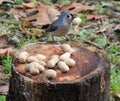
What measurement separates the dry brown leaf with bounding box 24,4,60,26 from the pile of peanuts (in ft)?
5.92

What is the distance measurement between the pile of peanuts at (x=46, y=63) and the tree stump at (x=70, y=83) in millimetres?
34

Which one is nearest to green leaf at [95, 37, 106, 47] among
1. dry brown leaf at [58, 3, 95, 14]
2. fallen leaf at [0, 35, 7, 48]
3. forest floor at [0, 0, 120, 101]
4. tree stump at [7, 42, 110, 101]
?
forest floor at [0, 0, 120, 101]

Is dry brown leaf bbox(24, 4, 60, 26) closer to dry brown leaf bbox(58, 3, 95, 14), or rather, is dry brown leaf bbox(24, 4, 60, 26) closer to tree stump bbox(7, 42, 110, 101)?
dry brown leaf bbox(58, 3, 95, 14)

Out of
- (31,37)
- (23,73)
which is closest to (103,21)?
(31,37)

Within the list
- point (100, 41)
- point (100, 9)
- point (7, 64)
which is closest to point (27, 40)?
point (7, 64)

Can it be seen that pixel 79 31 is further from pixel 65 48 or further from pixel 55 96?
pixel 55 96

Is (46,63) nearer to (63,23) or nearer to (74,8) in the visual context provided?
(63,23)

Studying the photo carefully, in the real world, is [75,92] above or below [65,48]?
below

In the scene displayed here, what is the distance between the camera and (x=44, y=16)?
5.27 m

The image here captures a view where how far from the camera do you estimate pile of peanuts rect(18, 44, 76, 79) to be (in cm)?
313

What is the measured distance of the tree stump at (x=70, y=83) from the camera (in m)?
3.05

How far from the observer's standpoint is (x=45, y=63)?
3277mm

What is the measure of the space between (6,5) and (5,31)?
769 mm

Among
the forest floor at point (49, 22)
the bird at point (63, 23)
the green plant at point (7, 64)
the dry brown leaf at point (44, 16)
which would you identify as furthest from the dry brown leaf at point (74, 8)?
the bird at point (63, 23)
